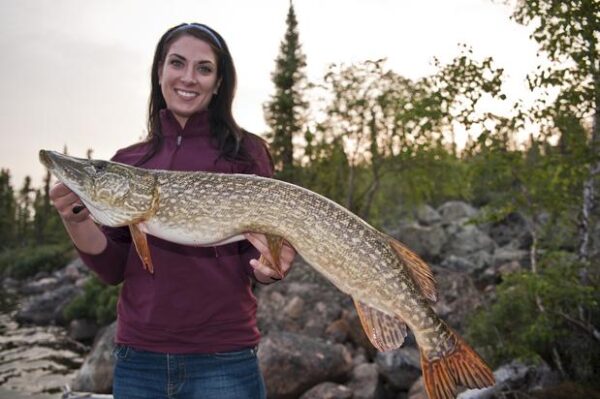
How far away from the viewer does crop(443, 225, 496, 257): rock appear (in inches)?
787

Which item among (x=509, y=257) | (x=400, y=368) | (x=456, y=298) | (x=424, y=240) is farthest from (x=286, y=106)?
(x=400, y=368)

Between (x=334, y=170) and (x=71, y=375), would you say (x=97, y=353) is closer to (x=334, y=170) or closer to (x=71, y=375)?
(x=71, y=375)

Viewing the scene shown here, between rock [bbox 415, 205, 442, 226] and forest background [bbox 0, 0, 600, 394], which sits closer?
forest background [bbox 0, 0, 600, 394]

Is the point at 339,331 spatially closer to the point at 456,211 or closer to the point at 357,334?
the point at 357,334

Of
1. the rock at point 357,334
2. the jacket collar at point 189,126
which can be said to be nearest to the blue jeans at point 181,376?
the jacket collar at point 189,126

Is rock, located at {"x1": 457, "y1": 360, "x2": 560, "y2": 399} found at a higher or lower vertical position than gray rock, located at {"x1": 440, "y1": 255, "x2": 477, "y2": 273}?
lower

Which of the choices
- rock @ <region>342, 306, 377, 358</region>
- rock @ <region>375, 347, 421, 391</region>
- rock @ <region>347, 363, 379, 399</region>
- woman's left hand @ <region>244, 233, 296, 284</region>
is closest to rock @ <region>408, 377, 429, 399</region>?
rock @ <region>375, 347, 421, 391</region>

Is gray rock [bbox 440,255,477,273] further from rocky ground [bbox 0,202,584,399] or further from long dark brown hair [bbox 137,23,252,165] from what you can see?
long dark brown hair [bbox 137,23,252,165]

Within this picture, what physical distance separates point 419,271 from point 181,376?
133 cm

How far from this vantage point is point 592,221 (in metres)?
6.91

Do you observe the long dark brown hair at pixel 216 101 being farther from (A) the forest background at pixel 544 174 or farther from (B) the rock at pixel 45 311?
(B) the rock at pixel 45 311

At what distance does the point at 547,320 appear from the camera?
18.4 ft

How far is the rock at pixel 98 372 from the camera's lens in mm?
8617

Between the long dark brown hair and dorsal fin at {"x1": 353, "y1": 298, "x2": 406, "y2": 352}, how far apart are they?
1.07 meters
